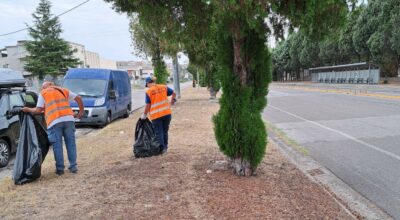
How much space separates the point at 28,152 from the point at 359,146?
6927 mm

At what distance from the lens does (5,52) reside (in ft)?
253

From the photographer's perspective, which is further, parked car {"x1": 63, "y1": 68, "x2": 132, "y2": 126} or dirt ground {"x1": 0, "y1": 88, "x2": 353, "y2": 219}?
parked car {"x1": 63, "y1": 68, "x2": 132, "y2": 126}

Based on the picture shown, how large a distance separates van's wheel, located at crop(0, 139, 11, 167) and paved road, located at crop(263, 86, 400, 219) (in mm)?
6532

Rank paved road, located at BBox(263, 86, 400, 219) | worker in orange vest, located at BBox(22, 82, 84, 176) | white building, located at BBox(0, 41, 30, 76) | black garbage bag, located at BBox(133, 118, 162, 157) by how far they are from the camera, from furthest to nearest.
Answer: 1. white building, located at BBox(0, 41, 30, 76)
2. black garbage bag, located at BBox(133, 118, 162, 157)
3. worker in orange vest, located at BBox(22, 82, 84, 176)
4. paved road, located at BBox(263, 86, 400, 219)

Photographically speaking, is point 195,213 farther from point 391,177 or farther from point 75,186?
point 391,177

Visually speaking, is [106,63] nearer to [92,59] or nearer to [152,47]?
[92,59]

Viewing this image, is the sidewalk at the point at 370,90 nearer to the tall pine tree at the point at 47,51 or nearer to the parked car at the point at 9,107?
the parked car at the point at 9,107

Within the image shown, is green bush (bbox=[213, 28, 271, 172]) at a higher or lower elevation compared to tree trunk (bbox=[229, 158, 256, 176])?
higher

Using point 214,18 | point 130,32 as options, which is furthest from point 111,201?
point 130,32

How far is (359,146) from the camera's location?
927cm

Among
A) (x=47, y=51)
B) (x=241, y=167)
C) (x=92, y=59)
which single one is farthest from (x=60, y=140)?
(x=92, y=59)

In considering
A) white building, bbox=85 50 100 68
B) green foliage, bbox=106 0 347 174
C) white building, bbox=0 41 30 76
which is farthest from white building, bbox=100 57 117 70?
green foliage, bbox=106 0 347 174

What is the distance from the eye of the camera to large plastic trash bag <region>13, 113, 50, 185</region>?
20.8 feet

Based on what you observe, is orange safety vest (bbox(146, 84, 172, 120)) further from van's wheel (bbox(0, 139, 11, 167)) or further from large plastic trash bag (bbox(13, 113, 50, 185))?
van's wheel (bbox(0, 139, 11, 167))
